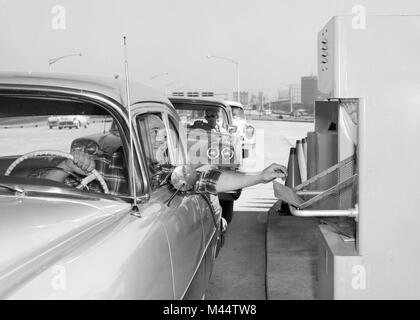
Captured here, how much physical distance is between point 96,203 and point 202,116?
22.6 ft

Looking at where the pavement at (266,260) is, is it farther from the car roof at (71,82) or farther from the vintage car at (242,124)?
the vintage car at (242,124)

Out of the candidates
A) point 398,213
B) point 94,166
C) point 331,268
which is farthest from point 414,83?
point 94,166

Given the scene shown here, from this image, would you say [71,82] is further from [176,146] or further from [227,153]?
[227,153]

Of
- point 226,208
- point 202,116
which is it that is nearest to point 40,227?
point 226,208

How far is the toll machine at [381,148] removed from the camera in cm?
223

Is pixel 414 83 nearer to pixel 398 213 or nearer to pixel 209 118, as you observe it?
pixel 398 213

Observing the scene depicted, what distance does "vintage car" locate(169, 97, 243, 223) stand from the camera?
7477mm

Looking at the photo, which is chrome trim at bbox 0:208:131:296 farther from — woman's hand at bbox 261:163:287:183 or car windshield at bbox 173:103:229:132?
car windshield at bbox 173:103:229:132

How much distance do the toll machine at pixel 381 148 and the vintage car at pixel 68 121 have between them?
125 cm

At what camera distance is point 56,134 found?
2.85 m

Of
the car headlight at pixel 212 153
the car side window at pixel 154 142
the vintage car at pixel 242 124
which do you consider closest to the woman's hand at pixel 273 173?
the car side window at pixel 154 142

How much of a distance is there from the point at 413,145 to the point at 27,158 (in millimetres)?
1925
